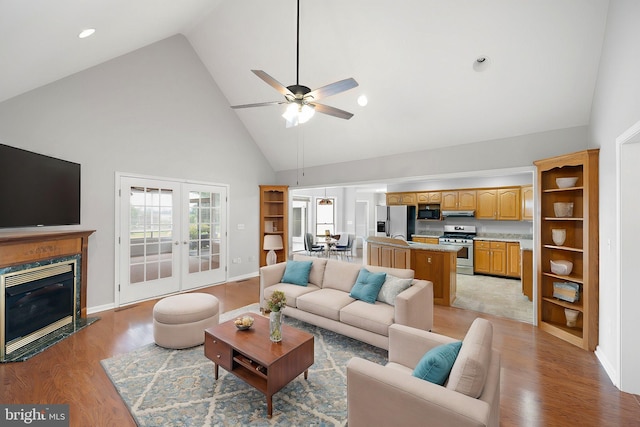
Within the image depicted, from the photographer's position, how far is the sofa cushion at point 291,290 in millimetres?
3727

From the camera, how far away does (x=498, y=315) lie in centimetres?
423

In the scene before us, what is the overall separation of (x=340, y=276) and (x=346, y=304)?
59 cm

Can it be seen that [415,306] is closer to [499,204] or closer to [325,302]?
[325,302]

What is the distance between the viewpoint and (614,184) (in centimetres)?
262

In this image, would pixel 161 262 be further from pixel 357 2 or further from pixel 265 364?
pixel 357 2

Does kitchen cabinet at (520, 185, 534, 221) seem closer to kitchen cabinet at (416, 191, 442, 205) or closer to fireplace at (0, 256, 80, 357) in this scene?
kitchen cabinet at (416, 191, 442, 205)

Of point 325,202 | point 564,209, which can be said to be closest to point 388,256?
point 564,209

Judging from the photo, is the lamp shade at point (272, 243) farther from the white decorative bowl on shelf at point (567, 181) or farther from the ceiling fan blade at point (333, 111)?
the white decorative bowl on shelf at point (567, 181)

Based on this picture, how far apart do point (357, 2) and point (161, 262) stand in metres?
5.05

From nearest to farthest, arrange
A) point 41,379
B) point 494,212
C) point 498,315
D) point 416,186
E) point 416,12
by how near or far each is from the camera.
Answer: point 41,379 < point 416,12 < point 498,315 < point 494,212 < point 416,186

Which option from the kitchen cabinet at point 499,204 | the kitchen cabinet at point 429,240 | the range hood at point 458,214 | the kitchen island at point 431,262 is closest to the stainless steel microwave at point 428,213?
the range hood at point 458,214

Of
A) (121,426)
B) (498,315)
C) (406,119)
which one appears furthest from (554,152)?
(121,426)


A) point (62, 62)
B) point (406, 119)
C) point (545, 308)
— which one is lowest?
point (545, 308)

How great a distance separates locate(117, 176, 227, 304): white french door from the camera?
180 inches
